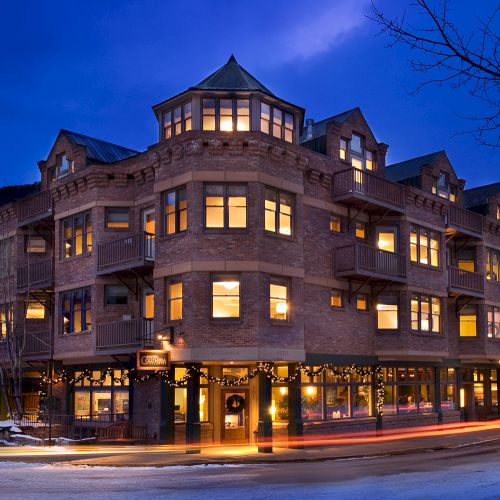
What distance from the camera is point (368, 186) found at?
33031 mm

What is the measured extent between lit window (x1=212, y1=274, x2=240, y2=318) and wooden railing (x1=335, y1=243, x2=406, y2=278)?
580 centimetres

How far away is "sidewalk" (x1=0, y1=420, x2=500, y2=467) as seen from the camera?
78.2 ft

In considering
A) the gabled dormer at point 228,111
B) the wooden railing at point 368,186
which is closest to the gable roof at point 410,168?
the wooden railing at point 368,186

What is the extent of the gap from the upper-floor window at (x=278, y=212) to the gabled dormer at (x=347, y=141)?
4.32 meters

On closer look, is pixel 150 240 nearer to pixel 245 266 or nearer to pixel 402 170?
pixel 245 266

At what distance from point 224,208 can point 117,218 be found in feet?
19.9

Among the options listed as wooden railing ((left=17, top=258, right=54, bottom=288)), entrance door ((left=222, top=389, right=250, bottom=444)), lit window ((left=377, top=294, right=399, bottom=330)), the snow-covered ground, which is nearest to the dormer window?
wooden railing ((left=17, top=258, right=54, bottom=288))

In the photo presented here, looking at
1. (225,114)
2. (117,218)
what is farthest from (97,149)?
(225,114)

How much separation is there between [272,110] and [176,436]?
12970 mm

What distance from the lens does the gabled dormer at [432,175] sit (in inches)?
1498

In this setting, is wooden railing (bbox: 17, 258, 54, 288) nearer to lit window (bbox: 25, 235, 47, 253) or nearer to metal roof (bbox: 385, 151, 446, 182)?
lit window (bbox: 25, 235, 47, 253)

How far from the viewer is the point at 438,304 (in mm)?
37156

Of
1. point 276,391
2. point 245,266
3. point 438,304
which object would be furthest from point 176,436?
point 438,304

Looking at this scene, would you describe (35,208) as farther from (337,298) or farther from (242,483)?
(242,483)
